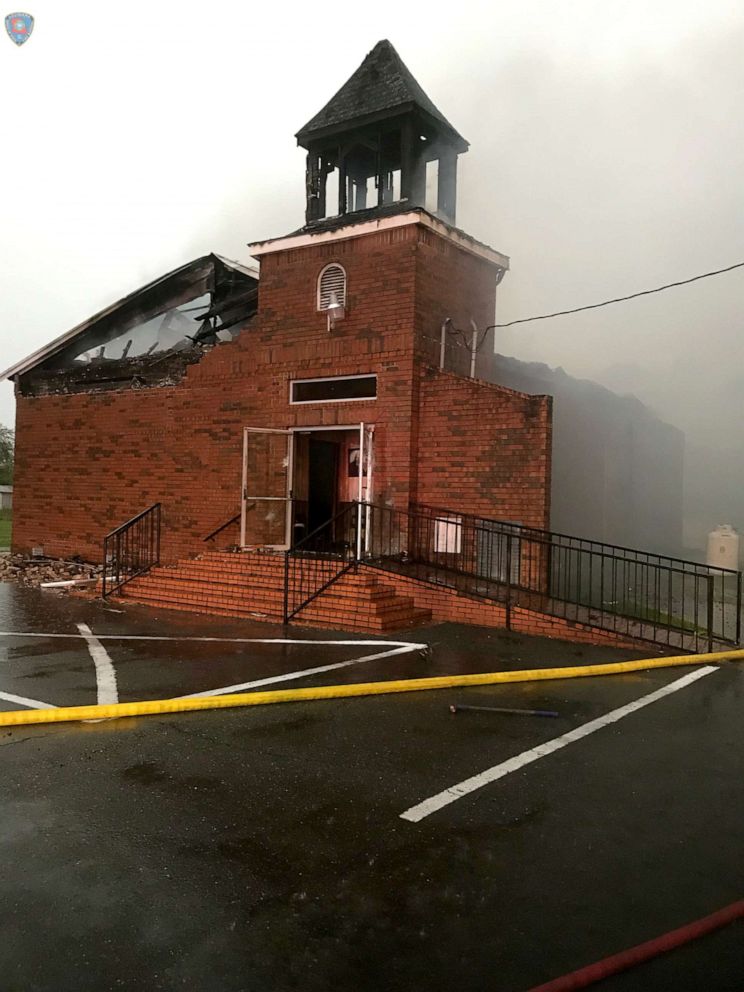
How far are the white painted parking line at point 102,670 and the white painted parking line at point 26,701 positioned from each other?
360mm

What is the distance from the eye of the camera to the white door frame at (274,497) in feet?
37.9

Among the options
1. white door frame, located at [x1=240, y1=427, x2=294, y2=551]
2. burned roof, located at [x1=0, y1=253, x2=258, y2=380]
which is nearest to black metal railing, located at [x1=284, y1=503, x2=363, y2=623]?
white door frame, located at [x1=240, y1=427, x2=294, y2=551]

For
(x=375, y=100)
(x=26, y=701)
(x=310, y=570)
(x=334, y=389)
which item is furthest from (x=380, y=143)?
(x=26, y=701)

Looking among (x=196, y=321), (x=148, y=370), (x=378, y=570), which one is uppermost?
(x=196, y=321)

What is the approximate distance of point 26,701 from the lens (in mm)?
5340

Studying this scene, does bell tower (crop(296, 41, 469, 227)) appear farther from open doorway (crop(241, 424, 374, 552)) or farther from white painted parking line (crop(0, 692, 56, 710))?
white painted parking line (crop(0, 692, 56, 710))

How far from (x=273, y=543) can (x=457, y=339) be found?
4.53 m

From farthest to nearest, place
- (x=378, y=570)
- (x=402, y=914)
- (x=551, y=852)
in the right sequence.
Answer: (x=378, y=570) < (x=551, y=852) < (x=402, y=914)

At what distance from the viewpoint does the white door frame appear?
11.5m

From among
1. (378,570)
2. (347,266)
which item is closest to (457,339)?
(347,266)

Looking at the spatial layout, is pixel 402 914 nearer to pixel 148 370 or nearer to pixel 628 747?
pixel 628 747

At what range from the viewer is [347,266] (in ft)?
37.8

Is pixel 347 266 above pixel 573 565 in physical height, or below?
above

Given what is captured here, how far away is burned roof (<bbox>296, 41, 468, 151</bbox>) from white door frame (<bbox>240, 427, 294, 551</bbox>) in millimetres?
5396
